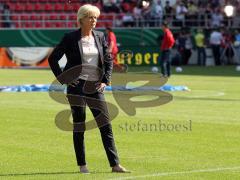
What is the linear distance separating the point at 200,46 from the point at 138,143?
34219 mm

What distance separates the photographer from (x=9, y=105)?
22.0 meters

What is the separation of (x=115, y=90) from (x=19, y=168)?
49.4 ft

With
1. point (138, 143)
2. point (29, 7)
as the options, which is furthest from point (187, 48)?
point (138, 143)

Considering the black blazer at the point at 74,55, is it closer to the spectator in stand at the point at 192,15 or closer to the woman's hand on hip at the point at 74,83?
the woman's hand on hip at the point at 74,83

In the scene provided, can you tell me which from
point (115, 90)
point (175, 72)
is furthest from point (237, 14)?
point (115, 90)

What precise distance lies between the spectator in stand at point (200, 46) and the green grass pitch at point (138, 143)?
23530 mm

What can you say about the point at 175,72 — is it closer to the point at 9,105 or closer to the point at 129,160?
the point at 9,105

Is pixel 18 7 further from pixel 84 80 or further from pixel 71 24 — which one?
pixel 84 80

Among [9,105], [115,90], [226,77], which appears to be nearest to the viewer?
[9,105]

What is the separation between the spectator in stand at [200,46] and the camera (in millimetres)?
48094

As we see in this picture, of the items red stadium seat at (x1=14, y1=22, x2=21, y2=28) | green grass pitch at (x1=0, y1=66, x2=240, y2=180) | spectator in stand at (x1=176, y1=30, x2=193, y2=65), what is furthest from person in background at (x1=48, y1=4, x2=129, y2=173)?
red stadium seat at (x1=14, y1=22, x2=21, y2=28)

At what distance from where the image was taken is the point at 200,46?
4844 cm

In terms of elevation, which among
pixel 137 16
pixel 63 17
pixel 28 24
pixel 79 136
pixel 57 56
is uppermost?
pixel 57 56

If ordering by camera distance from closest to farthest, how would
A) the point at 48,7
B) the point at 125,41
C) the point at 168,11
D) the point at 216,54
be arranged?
the point at 216,54
the point at 125,41
the point at 168,11
the point at 48,7
